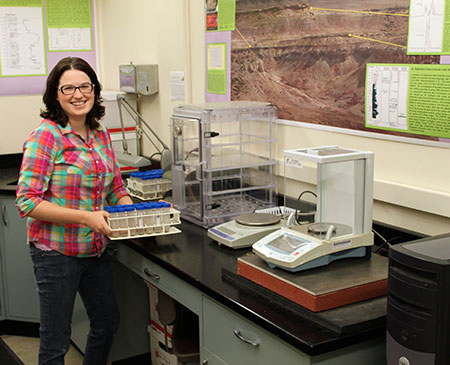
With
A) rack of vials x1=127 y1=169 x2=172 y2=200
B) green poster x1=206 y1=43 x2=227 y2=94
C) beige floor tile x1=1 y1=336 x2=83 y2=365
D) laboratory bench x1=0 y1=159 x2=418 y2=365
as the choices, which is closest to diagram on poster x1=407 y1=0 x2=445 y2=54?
laboratory bench x1=0 y1=159 x2=418 y2=365

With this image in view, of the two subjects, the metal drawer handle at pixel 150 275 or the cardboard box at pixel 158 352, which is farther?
the cardboard box at pixel 158 352

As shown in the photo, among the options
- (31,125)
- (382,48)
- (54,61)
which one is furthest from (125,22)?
(382,48)

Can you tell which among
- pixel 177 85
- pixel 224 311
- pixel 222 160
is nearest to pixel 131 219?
pixel 222 160

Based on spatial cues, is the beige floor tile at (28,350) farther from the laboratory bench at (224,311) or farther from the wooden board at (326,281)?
the wooden board at (326,281)

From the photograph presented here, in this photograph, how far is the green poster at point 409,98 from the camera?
1.91m

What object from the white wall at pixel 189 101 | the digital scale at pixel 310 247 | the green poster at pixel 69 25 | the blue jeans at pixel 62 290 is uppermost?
the green poster at pixel 69 25

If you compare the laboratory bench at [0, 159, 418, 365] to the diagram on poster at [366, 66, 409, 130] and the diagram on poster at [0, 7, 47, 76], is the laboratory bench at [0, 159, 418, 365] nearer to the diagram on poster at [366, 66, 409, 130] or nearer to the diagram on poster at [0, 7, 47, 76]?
the diagram on poster at [366, 66, 409, 130]

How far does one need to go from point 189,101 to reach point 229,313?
1675 mm

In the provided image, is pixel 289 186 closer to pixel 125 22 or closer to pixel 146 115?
pixel 146 115

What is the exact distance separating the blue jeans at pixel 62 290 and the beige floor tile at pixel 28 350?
0.89 metres

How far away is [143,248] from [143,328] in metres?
0.82

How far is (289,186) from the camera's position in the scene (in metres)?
2.28

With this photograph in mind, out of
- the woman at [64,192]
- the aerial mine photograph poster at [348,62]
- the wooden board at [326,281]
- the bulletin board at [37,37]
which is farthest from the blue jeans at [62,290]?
the bulletin board at [37,37]

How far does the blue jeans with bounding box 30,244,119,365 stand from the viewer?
7.43 ft
